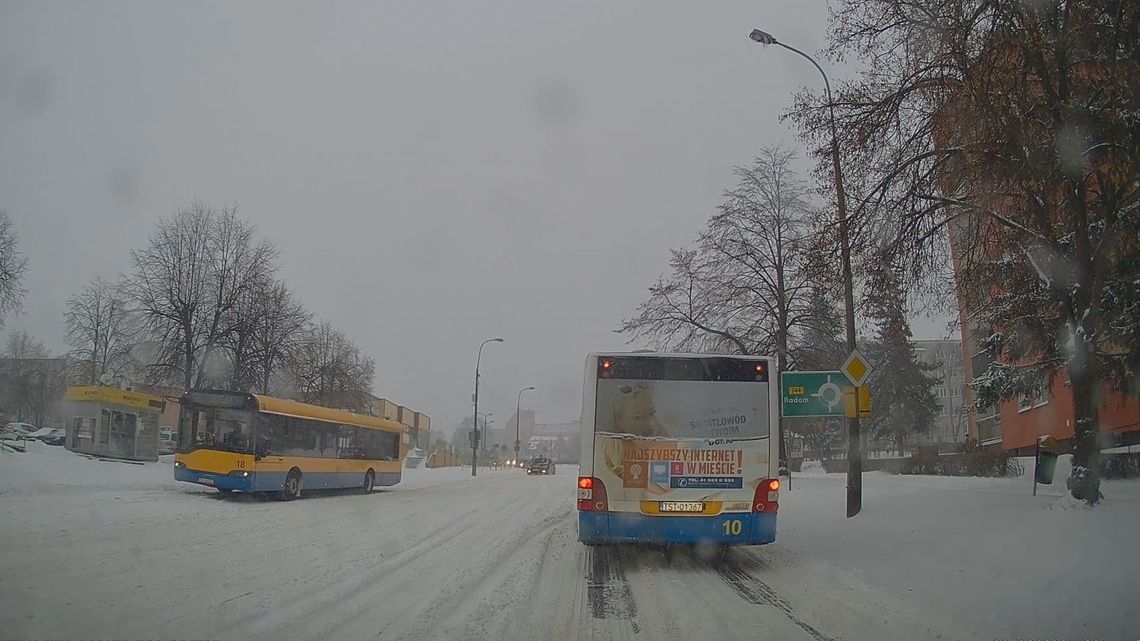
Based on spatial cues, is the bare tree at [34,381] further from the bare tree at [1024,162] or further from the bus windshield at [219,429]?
the bare tree at [1024,162]

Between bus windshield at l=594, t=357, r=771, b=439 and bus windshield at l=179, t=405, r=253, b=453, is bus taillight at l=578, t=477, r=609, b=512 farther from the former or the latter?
bus windshield at l=179, t=405, r=253, b=453

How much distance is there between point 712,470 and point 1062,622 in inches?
168

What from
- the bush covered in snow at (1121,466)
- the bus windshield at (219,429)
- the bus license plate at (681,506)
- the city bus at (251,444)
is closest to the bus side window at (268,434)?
the city bus at (251,444)

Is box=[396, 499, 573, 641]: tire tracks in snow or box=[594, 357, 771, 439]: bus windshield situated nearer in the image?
box=[396, 499, 573, 641]: tire tracks in snow

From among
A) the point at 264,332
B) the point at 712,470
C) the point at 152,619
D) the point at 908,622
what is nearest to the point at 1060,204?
the point at 712,470

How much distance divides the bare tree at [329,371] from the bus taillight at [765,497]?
33.1 m

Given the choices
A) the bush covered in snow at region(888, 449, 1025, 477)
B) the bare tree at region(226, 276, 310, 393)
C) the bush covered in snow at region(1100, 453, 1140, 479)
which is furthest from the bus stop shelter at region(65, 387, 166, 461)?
the bush covered in snow at region(1100, 453, 1140, 479)

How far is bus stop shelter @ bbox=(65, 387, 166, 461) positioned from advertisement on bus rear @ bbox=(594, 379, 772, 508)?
88.4 feet

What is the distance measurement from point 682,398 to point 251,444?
518 inches

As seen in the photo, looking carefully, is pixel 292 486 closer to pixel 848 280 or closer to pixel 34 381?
pixel 848 280

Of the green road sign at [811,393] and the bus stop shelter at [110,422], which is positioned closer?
the green road sign at [811,393]

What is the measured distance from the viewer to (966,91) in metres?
9.85

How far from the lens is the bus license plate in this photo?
9.90 m

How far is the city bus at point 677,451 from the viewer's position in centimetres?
991
